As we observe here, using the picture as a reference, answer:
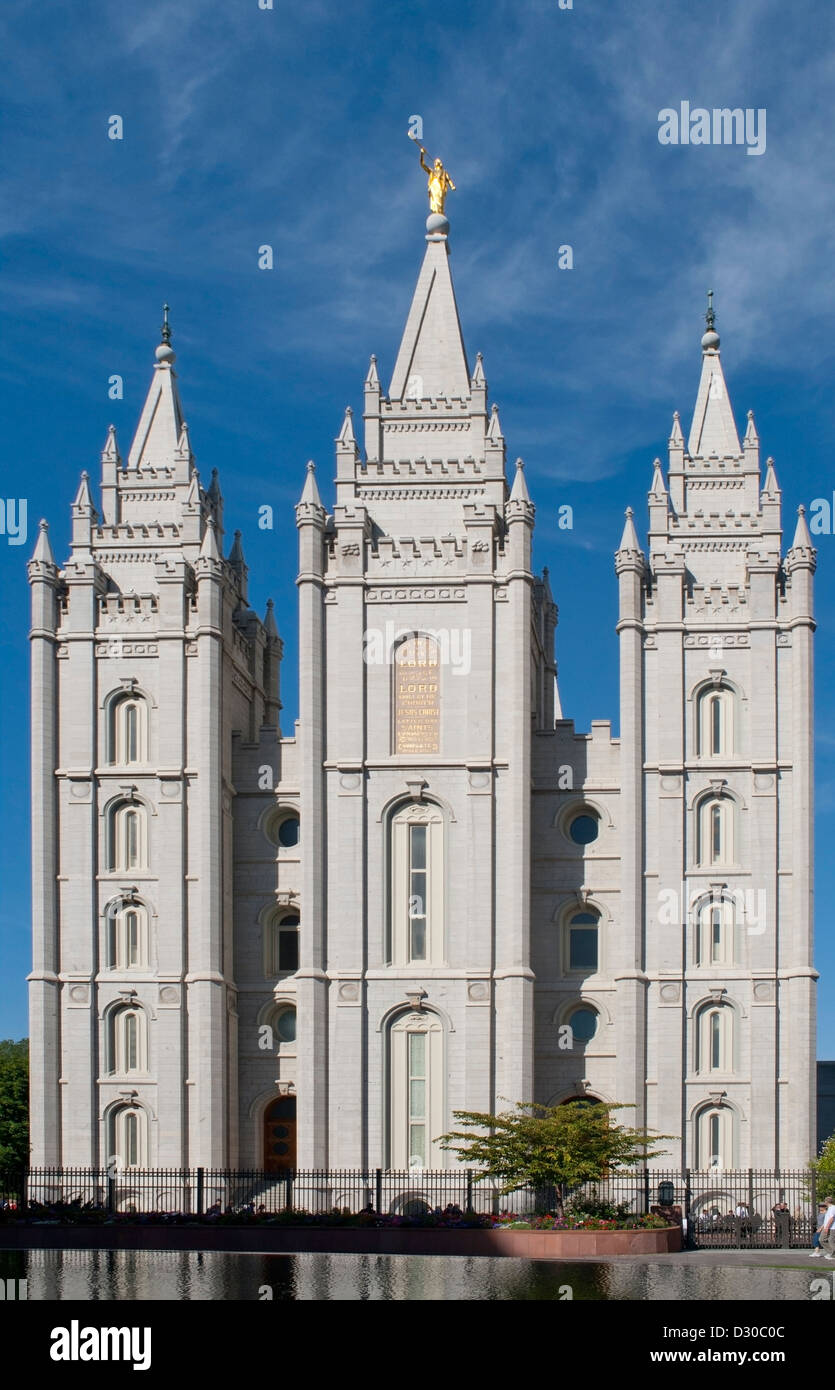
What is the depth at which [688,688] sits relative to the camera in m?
53.6

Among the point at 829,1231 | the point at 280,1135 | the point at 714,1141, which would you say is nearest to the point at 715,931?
the point at 714,1141

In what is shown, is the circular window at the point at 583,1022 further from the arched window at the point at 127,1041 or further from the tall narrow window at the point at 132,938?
the tall narrow window at the point at 132,938

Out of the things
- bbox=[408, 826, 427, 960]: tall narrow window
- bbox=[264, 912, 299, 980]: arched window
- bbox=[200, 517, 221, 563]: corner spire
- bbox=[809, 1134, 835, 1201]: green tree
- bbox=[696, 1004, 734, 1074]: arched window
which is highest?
bbox=[200, 517, 221, 563]: corner spire

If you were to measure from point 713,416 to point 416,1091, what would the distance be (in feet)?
72.3

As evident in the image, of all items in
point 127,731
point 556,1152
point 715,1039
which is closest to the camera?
point 556,1152

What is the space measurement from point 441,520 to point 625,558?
5.42m

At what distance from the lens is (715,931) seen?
172 ft

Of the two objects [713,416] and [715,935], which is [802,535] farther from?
[715,935]

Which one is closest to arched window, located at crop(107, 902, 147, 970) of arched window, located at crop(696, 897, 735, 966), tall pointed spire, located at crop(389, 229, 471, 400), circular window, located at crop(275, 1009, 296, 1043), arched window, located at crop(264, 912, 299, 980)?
arched window, located at crop(264, 912, 299, 980)

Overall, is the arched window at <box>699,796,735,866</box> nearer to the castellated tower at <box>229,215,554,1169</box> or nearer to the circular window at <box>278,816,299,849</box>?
the castellated tower at <box>229,215,554,1169</box>

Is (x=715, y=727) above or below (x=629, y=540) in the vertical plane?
below

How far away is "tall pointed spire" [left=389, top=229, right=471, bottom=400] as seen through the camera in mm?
57031

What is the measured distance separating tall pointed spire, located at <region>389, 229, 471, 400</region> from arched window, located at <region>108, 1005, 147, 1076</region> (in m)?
19.4
